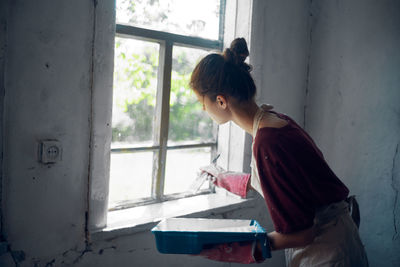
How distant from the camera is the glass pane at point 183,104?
1.79m

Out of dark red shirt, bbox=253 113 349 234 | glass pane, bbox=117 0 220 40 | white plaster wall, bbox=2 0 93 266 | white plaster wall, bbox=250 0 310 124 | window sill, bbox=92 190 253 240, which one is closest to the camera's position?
dark red shirt, bbox=253 113 349 234

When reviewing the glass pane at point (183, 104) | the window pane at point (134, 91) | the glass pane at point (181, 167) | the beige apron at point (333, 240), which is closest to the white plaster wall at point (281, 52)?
the glass pane at point (183, 104)

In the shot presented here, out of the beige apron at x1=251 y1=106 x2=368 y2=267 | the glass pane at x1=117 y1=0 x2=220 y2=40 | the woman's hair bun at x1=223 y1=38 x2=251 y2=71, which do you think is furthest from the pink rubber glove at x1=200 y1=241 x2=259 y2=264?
the glass pane at x1=117 y1=0 x2=220 y2=40

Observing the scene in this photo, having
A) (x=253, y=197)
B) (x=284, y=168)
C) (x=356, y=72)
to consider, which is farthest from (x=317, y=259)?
(x=356, y=72)

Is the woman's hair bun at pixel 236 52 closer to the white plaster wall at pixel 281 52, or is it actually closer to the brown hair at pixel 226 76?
the brown hair at pixel 226 76

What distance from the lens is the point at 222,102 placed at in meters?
1.16

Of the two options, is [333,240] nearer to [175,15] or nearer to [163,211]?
[163,211]

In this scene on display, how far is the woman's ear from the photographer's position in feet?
3.79

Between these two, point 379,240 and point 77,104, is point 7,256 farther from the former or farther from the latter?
point 379,240

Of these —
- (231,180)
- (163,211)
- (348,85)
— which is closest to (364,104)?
(348,85)

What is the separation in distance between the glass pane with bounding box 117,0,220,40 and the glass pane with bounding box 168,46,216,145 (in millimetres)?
114

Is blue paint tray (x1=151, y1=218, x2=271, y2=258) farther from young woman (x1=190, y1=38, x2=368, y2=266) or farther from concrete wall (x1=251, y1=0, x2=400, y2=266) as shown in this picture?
concrete wall (x1=251, y1=0, x2=400, y2=266)

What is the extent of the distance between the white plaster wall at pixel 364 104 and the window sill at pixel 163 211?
78 cm

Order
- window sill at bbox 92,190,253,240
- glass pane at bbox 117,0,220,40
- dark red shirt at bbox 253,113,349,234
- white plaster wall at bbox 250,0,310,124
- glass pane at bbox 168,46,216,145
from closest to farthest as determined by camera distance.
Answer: dark red shirt at bbox 253,113,349,234, window sill at bbox 92,190,253,240, glass pane at bbox 117,0,220,40, glass pane at bbox 168,46,216,145, white plaster wall at bbox 250,0,310,124
